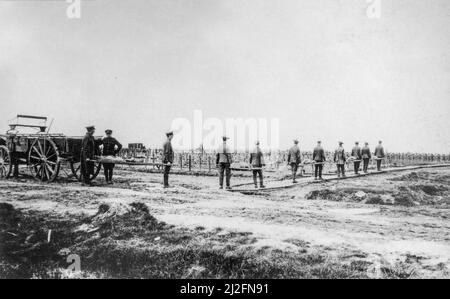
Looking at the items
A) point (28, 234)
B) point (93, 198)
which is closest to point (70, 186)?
point (93, 198)

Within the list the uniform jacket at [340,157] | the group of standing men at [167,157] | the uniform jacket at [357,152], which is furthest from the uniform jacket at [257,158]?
the uniform jacket at [357,152]

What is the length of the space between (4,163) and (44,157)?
2076 mm

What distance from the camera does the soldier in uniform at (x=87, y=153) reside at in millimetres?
10445

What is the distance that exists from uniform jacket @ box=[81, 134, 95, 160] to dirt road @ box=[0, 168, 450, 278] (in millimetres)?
1007

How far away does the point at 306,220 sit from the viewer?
7.18m

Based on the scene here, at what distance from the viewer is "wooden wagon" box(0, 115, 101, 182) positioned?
11.1 m

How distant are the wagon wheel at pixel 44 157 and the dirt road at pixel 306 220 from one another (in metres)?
0.59

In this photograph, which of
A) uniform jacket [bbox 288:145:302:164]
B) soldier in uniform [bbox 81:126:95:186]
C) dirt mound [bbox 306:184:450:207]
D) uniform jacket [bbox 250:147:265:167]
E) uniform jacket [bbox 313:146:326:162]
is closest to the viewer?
soldier in uniform [bbox 81:126:95:186]

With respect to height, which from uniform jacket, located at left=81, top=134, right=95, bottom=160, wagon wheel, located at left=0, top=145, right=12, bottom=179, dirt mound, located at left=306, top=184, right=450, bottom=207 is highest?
uniform jacket, located at left=81, top=134, right=95, bottom=160

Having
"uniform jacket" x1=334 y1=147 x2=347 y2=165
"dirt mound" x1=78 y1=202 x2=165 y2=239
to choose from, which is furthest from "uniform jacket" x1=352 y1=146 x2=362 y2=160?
"dirt mound" x1=78 y1=202 x2=165 y2=239

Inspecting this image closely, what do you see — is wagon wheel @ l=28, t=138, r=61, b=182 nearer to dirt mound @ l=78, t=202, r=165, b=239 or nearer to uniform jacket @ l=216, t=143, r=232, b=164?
dirt mound @ l=78, t=202, r=165, b=239

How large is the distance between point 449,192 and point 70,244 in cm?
1476

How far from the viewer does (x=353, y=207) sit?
9.38 meters
